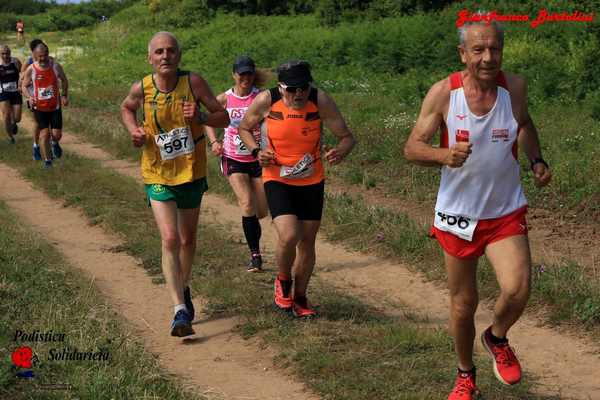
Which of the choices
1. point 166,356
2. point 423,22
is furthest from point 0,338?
point 423,22

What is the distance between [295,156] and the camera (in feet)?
23.6

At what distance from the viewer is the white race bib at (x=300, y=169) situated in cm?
719

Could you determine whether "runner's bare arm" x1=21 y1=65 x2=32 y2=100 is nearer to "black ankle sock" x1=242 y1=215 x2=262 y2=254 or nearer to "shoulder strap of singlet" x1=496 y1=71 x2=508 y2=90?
"black ankle sock" x1=242 y1=215 x2=262 y2=254

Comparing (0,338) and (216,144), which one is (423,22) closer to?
(216,144)

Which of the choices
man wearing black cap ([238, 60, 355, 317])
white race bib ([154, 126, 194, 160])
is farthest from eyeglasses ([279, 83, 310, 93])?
white race bib ([154, 126, 194, 160])

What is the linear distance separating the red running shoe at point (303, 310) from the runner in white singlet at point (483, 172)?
7.34ft

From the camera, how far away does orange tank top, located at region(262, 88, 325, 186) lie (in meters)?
7.16

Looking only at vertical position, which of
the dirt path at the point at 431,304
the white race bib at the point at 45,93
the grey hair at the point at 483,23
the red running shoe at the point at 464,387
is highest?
the grey hair at the point at 483,23

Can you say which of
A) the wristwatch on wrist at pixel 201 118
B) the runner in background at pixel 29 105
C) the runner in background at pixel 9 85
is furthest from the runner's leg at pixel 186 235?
the runner in background at pixel 9 85

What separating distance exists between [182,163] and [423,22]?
64.6 feet

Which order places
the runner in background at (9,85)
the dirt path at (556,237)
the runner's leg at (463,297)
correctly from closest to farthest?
the runner's leg at (463,297)
the dirt path at (556,237)
the runner in background at (9,85)

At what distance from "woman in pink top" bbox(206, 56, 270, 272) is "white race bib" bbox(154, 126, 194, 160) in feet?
6.71

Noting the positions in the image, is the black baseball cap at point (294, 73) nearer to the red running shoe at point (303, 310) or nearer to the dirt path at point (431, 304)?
the red running shoe at point (303, 310)

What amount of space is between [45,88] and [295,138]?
354 inches
